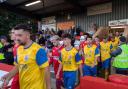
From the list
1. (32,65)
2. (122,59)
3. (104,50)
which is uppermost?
(32,65)

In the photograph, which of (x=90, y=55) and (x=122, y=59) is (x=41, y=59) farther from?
(x=90, y=55)

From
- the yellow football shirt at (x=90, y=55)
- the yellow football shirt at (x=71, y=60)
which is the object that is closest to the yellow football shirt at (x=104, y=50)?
the yellow football shirt at (x=90, y=55)

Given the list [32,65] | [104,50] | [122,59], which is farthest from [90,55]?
[32,65]

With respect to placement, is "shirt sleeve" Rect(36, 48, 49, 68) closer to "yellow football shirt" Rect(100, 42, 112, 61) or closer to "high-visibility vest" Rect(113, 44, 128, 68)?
"high-visibility vest" Rect(113, 44, 128, 68)

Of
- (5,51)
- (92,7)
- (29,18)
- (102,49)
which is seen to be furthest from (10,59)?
(29,18)

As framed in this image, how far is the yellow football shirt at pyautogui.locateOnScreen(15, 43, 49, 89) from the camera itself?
476cm

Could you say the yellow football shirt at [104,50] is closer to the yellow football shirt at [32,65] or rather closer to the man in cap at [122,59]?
the man in cap at [122,59]

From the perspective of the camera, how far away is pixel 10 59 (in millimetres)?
11156

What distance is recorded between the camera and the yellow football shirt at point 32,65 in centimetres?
476

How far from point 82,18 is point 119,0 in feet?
11.5

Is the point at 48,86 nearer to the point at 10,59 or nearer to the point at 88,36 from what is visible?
the point at 88,36

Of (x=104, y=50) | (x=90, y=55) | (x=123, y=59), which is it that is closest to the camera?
(x=123, y=59)

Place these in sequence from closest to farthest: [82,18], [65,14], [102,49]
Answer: [102,49]
[82,18]
[65,14]

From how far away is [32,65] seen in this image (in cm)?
481
